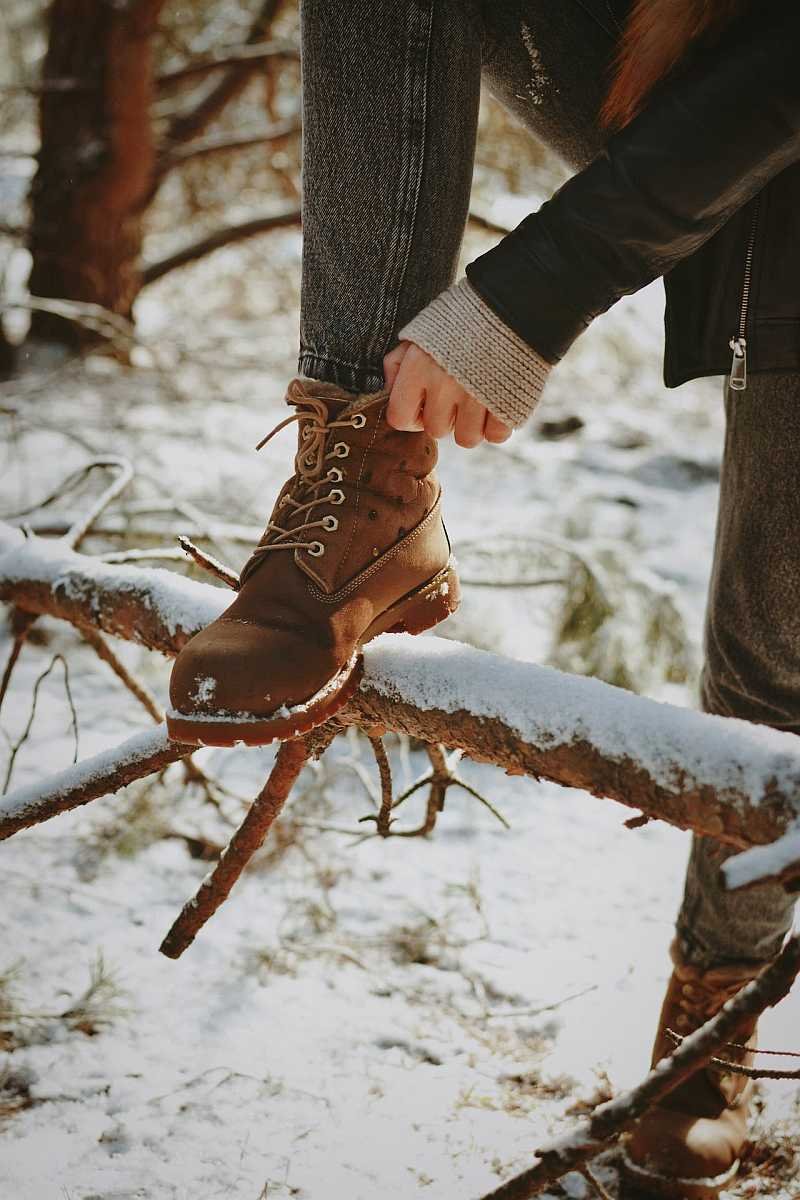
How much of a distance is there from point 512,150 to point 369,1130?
4.01 m

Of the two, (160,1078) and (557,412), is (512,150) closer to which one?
(557,412)

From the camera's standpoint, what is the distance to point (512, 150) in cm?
420

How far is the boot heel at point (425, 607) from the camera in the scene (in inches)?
42.1

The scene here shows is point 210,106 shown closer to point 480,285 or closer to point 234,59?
point 234,59

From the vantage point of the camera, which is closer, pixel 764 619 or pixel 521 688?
pixel 521 688

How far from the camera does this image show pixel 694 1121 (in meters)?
1.21

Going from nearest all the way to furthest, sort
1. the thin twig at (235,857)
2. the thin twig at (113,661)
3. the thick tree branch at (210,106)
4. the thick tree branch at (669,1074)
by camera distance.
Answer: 1. the thick tree branch at (669,1074)
2. the thin twig at (235,857)
3. the thin twig at (113,661)
4. the thick tree branch at (210,106)

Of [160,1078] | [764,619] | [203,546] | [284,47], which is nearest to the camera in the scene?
[764,619]

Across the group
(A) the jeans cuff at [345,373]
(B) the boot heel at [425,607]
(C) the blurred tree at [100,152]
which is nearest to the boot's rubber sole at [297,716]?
(B) the boot heel at [425,607]

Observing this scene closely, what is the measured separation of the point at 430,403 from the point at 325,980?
1.13 meters

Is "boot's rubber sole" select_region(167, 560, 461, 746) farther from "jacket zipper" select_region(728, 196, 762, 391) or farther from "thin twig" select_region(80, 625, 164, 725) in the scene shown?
"thin twig" select_region(80, 625, 164, 725)

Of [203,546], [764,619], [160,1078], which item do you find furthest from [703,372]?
[203,546]

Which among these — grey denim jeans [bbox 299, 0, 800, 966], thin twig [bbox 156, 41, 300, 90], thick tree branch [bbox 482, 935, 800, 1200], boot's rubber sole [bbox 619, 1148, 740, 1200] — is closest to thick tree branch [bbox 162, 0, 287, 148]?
thin twig [bbox 156, 41, 300, 90]

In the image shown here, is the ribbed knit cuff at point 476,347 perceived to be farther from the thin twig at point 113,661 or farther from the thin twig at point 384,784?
the thin twig at point 113,661
